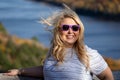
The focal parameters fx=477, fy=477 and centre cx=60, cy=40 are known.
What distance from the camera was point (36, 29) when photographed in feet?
36.0

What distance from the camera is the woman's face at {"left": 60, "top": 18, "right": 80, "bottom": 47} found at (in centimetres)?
196

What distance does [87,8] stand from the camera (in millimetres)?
11398

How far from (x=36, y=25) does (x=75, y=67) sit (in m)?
9.14

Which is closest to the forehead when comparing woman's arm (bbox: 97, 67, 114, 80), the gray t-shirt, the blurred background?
the gray t-shirt

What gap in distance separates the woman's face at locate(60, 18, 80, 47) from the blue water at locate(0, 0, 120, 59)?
8.00m

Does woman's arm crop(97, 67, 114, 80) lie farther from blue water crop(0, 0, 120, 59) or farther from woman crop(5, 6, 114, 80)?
blue water crop(0, 0, 120, 59)

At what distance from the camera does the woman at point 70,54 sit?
6.39ft

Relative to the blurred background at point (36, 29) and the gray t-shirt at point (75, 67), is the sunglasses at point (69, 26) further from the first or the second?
the blurred background at point (36, 29)

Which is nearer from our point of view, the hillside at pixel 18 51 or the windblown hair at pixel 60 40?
the windblown hair at pixel 60 40

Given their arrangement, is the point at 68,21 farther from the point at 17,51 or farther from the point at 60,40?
the point at 17,51

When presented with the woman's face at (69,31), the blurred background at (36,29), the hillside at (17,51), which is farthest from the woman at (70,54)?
the hillside at (17,51)

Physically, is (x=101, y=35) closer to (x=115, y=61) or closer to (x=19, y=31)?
(x=115, y=61)

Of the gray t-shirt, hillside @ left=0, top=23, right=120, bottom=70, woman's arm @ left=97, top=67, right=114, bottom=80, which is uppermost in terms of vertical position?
the gray t-shirt

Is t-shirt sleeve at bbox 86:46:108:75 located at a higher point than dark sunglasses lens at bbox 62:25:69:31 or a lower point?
lower
